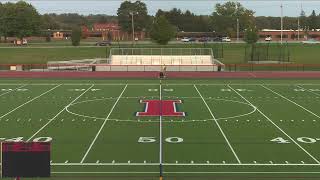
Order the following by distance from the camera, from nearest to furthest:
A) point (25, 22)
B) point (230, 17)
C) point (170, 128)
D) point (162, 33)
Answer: point (170, 128) → point (162, 33) → point (25, 22) → point (230, 17)

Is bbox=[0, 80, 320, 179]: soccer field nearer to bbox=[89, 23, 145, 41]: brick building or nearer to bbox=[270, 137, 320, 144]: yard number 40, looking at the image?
bbox=[270, 137, 320, 144]: yard number 40

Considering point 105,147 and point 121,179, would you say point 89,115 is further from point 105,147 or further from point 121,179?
point 121,179

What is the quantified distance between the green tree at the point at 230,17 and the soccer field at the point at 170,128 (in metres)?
110

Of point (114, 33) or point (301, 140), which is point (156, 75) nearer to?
point (301, 140)

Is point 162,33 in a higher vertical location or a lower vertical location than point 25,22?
lower

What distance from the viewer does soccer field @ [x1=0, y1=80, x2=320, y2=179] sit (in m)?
14.7

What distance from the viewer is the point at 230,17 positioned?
473 feet

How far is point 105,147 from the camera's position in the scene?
17047 mm

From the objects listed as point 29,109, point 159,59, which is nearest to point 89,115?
point 29,109

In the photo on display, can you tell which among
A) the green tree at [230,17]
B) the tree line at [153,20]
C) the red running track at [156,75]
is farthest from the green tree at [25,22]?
the red running track at [156,75]

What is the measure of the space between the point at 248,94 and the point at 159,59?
2311 cm

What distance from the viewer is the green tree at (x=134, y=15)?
13550cm
